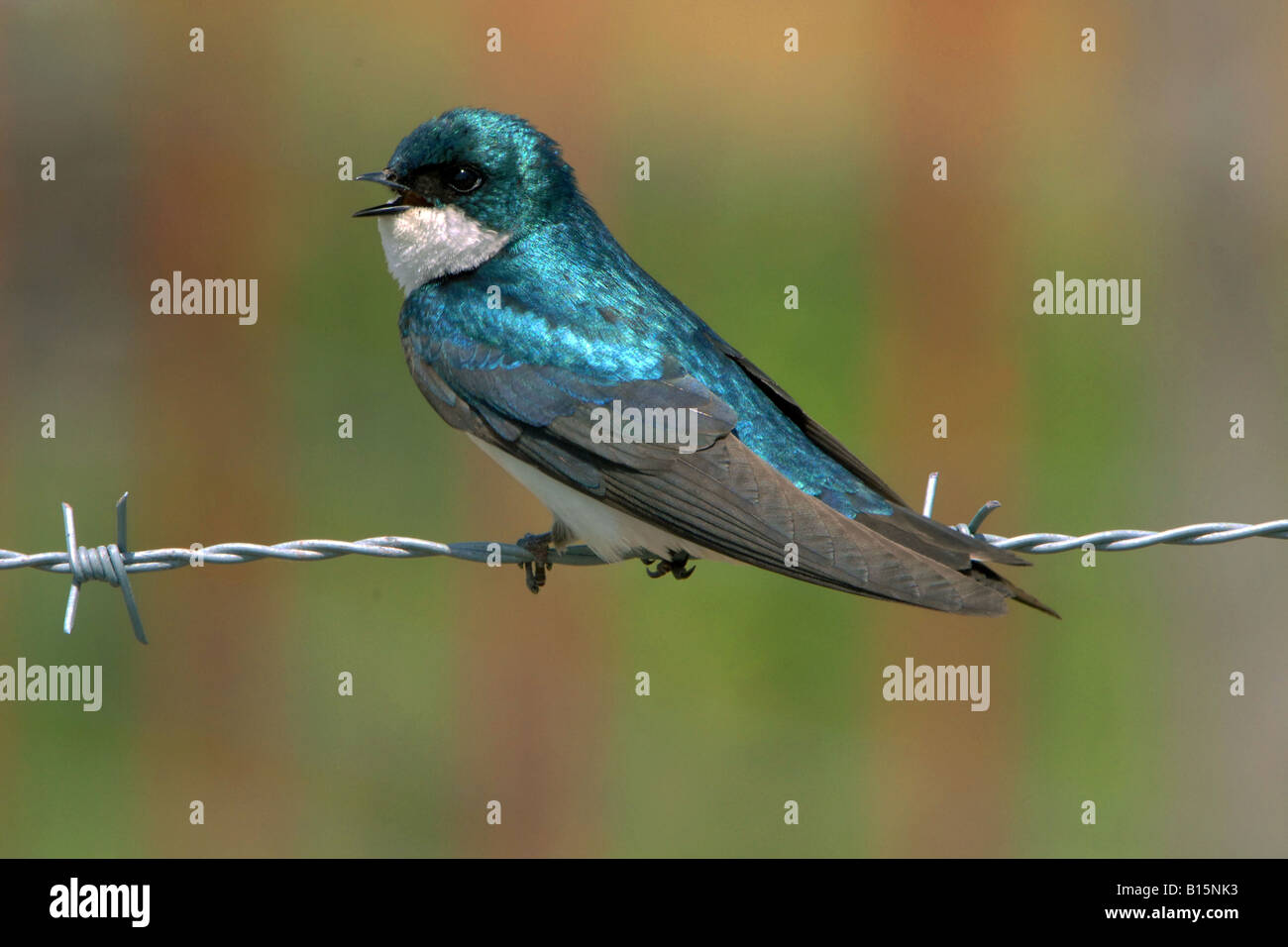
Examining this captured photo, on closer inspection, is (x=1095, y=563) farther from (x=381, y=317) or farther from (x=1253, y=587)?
(x=381, y=317)

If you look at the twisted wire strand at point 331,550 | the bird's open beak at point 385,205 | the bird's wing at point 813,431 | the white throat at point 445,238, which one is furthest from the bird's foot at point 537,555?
the bird's open beak at point 385,205

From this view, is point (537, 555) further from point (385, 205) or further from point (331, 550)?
point (385, 205)

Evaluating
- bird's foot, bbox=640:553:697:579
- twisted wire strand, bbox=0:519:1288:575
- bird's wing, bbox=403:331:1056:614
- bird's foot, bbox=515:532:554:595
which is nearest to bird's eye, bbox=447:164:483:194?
A: bird's wing, bbox=403:331:1056:614

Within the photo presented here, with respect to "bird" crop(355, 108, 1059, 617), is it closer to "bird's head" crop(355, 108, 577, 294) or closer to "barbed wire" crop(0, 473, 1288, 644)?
"bird's head" crop(355, 108, 577, 294)

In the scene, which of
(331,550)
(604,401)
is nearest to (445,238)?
(604,401)

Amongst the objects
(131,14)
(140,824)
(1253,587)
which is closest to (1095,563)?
(1253,587)

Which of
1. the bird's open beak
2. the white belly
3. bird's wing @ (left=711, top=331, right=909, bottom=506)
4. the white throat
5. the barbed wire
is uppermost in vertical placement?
the bird's open beak

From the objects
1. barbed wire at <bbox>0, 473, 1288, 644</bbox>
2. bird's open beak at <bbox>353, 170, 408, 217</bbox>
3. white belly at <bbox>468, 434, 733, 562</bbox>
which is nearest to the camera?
barbed wire at <bbox>0, 473, 1288, 644</bbox>

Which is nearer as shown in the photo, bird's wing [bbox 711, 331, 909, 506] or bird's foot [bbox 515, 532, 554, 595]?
bird's foot [bbox 515, 532, 554, 595]

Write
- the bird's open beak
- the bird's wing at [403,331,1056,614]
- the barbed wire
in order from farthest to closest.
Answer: the bird's open beak
the bird's wing at [403,331,1056,614]
the barbed wire
